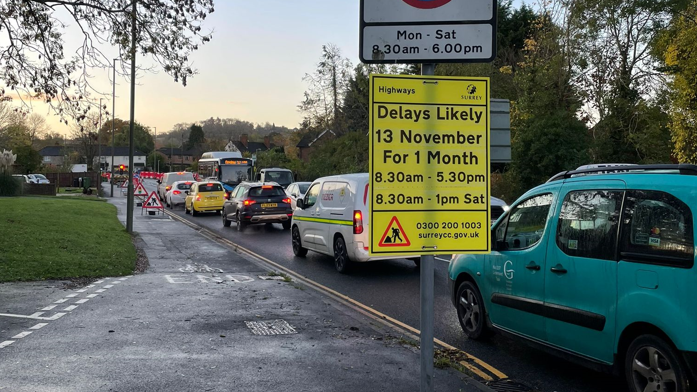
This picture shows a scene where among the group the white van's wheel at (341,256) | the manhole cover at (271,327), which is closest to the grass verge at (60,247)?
the white van's wheel at (341,256)

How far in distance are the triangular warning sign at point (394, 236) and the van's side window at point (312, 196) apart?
35.5 feet

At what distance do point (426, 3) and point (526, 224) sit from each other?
3602 millimetres

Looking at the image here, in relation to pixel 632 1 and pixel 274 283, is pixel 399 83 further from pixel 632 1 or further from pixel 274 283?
pixel 632 1

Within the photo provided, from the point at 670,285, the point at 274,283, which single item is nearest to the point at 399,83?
the point at 670,285

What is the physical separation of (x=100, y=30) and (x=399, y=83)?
1228cm

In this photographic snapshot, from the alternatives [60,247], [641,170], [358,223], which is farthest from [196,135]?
[641,170]

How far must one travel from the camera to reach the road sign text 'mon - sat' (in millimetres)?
3391

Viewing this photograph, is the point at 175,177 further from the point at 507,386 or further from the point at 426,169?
the point at 426,169

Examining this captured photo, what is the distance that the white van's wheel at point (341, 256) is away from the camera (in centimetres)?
1272

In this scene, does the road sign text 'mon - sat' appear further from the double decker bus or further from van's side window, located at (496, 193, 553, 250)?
the double decker bus

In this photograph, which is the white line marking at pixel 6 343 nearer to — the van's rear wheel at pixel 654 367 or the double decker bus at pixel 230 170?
the van's rear wheel at pixel 654 367

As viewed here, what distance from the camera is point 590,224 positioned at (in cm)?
545

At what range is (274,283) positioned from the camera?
11438 mm

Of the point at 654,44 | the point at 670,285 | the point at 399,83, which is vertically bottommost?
the point at 670,285
